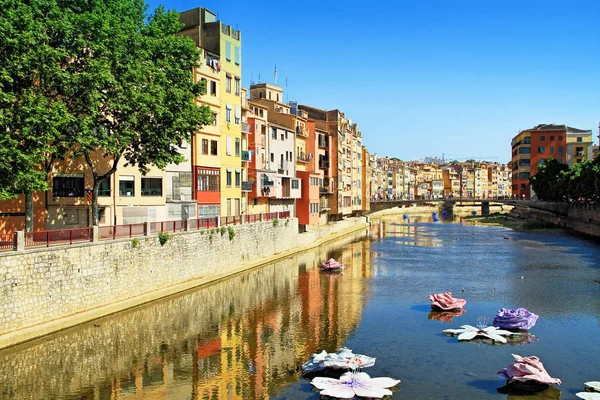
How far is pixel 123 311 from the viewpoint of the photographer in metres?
30.7

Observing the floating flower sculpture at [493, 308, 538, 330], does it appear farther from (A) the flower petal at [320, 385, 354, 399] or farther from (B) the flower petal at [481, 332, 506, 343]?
(A) the flower petal at [320, 385, 354, 399]

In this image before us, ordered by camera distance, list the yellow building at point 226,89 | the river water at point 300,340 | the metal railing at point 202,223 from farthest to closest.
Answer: the yellow building at point 226,89, the metal railing at point 202,223, the river water at point 300,340

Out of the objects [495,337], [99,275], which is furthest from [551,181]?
[99,275]

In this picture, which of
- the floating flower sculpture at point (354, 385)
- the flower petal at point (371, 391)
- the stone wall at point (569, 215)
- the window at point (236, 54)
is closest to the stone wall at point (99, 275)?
the floating flower sculpture at point (354, 385)

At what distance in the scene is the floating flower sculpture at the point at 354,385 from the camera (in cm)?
1950

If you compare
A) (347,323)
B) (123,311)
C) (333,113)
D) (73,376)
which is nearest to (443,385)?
(347,323)

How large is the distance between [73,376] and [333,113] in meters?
71.6

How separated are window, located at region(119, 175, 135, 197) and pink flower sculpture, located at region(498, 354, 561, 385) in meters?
29.0

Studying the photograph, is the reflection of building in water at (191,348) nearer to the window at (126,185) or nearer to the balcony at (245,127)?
the window at (126,185)

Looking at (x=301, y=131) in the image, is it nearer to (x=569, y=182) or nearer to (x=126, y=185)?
(x=126, y=185)

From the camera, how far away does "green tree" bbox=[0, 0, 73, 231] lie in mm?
25781

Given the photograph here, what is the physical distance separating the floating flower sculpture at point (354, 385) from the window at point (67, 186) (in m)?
23.8

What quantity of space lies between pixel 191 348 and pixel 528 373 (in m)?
14.1

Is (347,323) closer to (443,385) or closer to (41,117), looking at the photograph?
(443,385)
